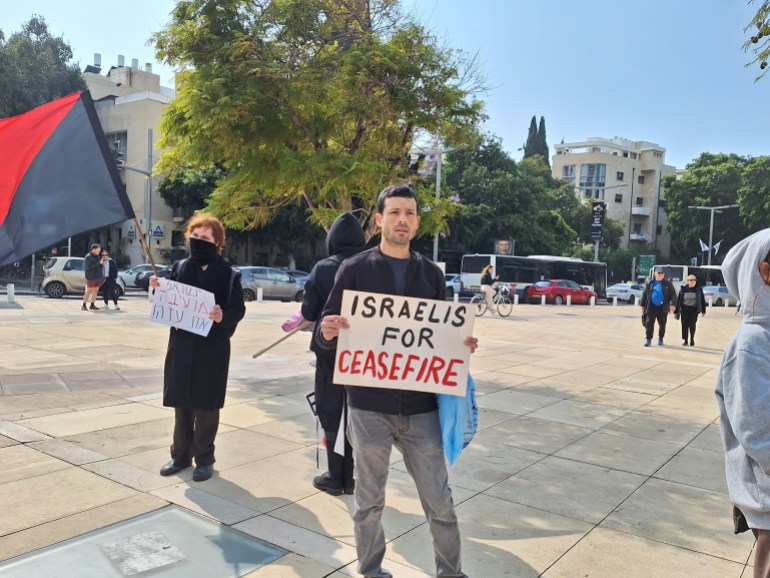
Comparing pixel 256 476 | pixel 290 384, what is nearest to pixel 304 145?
pixel 290 384

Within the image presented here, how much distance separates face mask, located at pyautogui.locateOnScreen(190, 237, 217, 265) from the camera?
4512 mm

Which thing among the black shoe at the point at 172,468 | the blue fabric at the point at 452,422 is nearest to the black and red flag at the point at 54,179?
the black shoe at the point at 172,468

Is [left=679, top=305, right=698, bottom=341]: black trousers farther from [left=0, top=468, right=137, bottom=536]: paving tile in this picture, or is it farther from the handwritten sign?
[left=0, top=468, right=137, bottom=536]: paving tile

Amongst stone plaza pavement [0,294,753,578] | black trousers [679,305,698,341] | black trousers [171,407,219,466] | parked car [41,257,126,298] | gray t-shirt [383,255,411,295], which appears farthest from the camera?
parked car [41,257,126,298]

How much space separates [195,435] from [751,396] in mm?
3608

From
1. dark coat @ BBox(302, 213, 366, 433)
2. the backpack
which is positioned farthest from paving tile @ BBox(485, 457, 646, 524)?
the backpack

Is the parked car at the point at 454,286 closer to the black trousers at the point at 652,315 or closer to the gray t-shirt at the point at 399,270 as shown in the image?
the black trousers at the point at 652,315

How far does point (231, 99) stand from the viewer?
7.05 m

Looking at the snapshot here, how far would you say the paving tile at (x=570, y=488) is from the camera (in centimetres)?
A: 425

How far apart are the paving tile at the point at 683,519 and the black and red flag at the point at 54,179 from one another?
3.86 m

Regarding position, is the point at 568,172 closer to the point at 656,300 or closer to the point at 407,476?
the point at 656,300

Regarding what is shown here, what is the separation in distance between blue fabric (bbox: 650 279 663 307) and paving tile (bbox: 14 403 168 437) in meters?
11.8

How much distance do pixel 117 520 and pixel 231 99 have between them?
4819 mm

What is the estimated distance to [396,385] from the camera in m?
2.89
